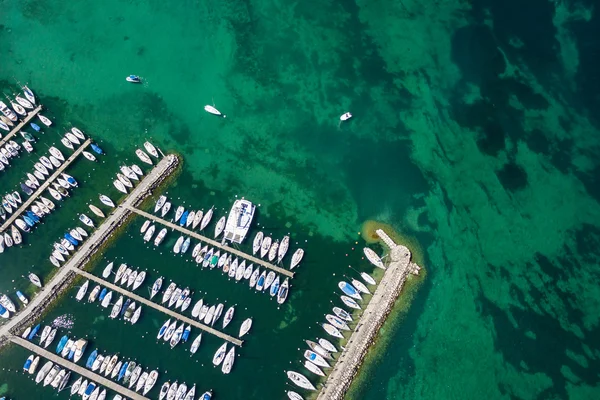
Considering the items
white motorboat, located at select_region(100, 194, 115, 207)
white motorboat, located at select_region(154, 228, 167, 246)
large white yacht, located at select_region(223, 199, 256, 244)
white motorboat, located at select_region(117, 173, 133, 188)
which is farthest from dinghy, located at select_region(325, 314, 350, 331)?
white motorboat, located at select_region(100, 194, 115, 207)

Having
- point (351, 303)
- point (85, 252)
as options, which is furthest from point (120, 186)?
point (351, 303)

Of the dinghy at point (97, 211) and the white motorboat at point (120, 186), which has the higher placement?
the white motorboat at point (120, 186)

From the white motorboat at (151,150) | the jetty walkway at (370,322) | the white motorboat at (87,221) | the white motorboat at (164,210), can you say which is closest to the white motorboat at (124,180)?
the white motorboat at (151,150)

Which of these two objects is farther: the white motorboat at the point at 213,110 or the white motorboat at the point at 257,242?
the white motorboat at the point at 213,110

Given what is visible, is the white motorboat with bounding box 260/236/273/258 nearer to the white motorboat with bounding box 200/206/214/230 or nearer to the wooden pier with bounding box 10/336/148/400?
the white motorboat with bounding box 200/206/214/230

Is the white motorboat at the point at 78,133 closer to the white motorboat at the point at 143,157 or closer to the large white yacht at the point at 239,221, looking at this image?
the white motorboat at the point at 143,157

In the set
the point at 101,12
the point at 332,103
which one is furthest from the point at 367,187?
the point at 101,12
